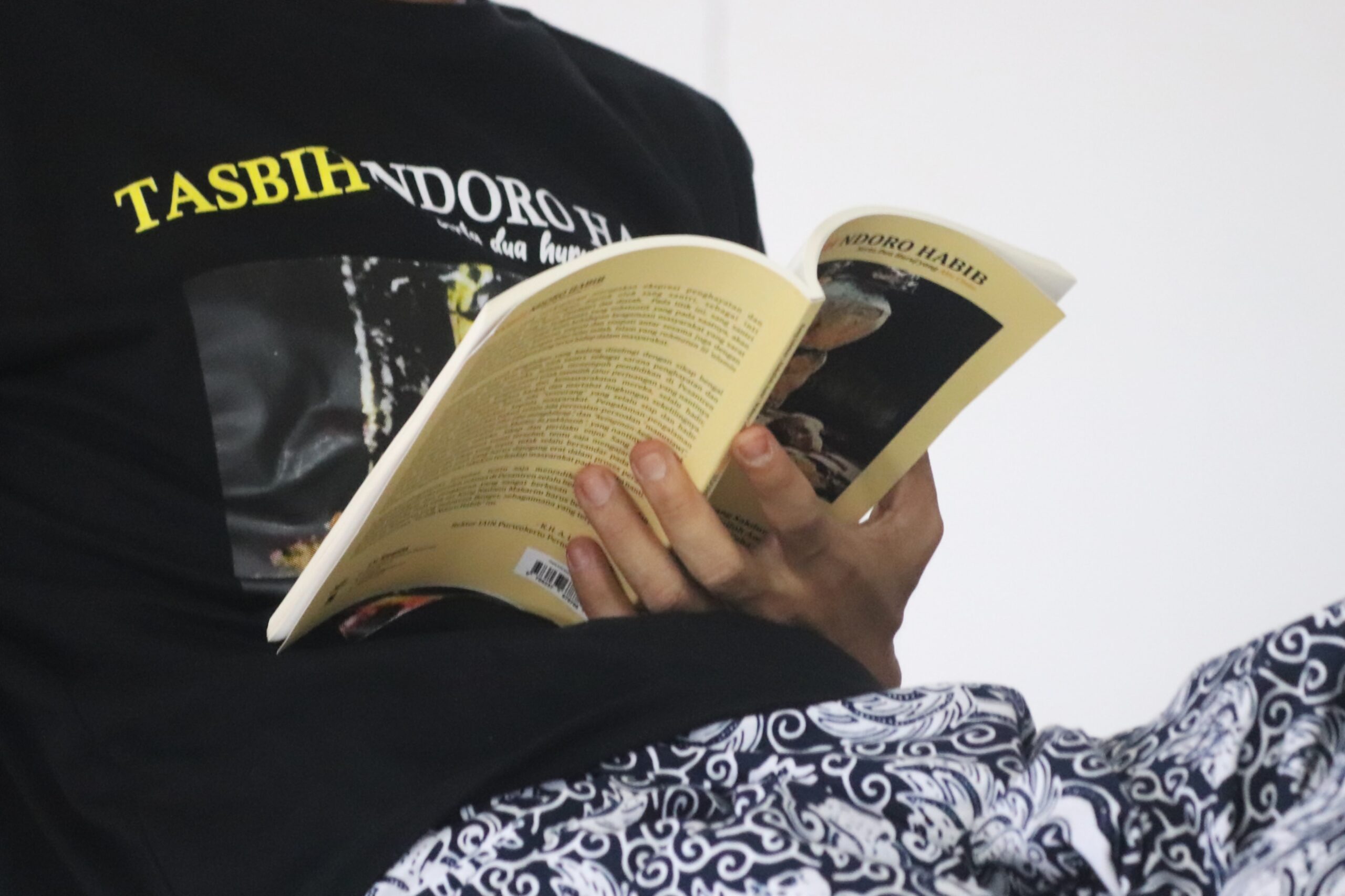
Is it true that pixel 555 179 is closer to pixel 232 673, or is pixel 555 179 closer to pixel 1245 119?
pixel 232 673

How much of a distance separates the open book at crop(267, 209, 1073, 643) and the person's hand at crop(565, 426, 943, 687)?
1cm

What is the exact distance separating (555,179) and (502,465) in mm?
229

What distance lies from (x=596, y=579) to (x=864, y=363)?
0.50 feet

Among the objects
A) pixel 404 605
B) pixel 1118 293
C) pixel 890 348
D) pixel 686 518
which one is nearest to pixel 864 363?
pixel 890 348

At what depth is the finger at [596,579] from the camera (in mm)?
→ 577

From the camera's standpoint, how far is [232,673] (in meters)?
0.46

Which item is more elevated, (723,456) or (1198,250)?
(1198,250)

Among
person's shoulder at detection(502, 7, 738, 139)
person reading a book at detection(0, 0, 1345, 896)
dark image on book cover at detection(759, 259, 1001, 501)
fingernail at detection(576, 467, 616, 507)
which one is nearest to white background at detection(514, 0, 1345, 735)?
person's shoulder at detection(502, 7, 738, 139)

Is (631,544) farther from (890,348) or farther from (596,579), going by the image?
(890,348)

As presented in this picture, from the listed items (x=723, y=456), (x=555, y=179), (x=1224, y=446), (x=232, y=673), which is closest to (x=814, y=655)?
(x=723, y=456)

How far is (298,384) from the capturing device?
571 mm

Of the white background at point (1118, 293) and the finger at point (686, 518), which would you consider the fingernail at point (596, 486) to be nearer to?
the finger at point (686, 518)

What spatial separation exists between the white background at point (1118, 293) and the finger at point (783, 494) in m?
A: 0.79

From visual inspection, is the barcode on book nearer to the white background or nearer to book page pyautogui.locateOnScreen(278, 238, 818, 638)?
book page pyautogui.locateOnScreen(278, 238, 818, 638)
